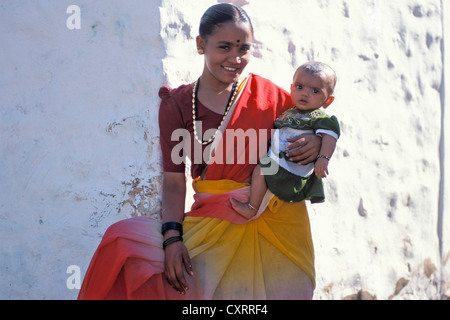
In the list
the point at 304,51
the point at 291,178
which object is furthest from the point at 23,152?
the point at 304,51

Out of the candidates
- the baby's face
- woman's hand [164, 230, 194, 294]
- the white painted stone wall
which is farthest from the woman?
the white painted stone wall

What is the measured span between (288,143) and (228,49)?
0.44m

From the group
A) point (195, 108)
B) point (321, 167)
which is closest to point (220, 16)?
point (195, 108)

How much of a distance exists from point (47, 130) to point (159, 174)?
2.01ft

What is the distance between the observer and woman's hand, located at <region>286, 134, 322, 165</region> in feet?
6.91

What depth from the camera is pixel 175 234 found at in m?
2.07

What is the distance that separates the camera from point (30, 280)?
9.10 feet

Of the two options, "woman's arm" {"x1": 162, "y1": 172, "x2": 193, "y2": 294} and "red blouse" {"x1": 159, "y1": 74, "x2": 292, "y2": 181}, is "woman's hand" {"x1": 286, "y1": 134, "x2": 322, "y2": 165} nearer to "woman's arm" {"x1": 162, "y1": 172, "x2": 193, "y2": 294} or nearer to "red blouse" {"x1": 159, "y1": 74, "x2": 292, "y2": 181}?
"red blouse" {"x1": 159, "y1": 74, "x2": 292, "y2": 181}

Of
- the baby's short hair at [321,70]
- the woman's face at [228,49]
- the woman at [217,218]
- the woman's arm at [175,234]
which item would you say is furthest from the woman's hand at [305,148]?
the woman's arm at [175,234]

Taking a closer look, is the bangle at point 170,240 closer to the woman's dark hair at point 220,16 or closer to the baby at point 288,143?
the baby at point 288,143

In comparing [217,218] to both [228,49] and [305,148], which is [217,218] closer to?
[305,148]

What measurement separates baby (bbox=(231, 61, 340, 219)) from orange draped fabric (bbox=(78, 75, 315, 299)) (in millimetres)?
45
